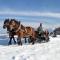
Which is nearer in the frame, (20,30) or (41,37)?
(20,30)

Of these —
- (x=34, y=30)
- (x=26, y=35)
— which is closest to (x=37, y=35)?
(x=34, y=30)

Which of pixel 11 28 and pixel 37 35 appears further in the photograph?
pixel 37 35

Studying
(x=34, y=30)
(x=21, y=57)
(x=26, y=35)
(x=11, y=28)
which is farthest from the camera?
(x=34, y=30)

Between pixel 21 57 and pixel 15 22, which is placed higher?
pixel 15 22

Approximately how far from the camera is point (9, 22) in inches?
708

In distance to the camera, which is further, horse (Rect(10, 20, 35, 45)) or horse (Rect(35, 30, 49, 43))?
horse (Rect(35, 30, 49, 43))

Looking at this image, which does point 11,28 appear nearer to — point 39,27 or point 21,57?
point 39,27

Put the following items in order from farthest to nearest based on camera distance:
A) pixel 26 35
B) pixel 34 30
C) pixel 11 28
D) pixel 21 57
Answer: pixel 34 30 → pixel 26 35 → pixel 11 28 → pixel 21 57

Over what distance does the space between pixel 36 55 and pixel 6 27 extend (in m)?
7.20

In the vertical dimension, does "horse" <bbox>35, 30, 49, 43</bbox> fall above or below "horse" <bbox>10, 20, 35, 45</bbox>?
below

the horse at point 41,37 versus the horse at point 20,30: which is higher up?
the horse at point 20,30

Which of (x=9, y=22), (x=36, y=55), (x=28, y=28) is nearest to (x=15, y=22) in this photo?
(x=9, y=22)

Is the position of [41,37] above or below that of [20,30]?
below

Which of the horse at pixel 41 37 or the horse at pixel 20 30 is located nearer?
the horse at pixel 20 30
